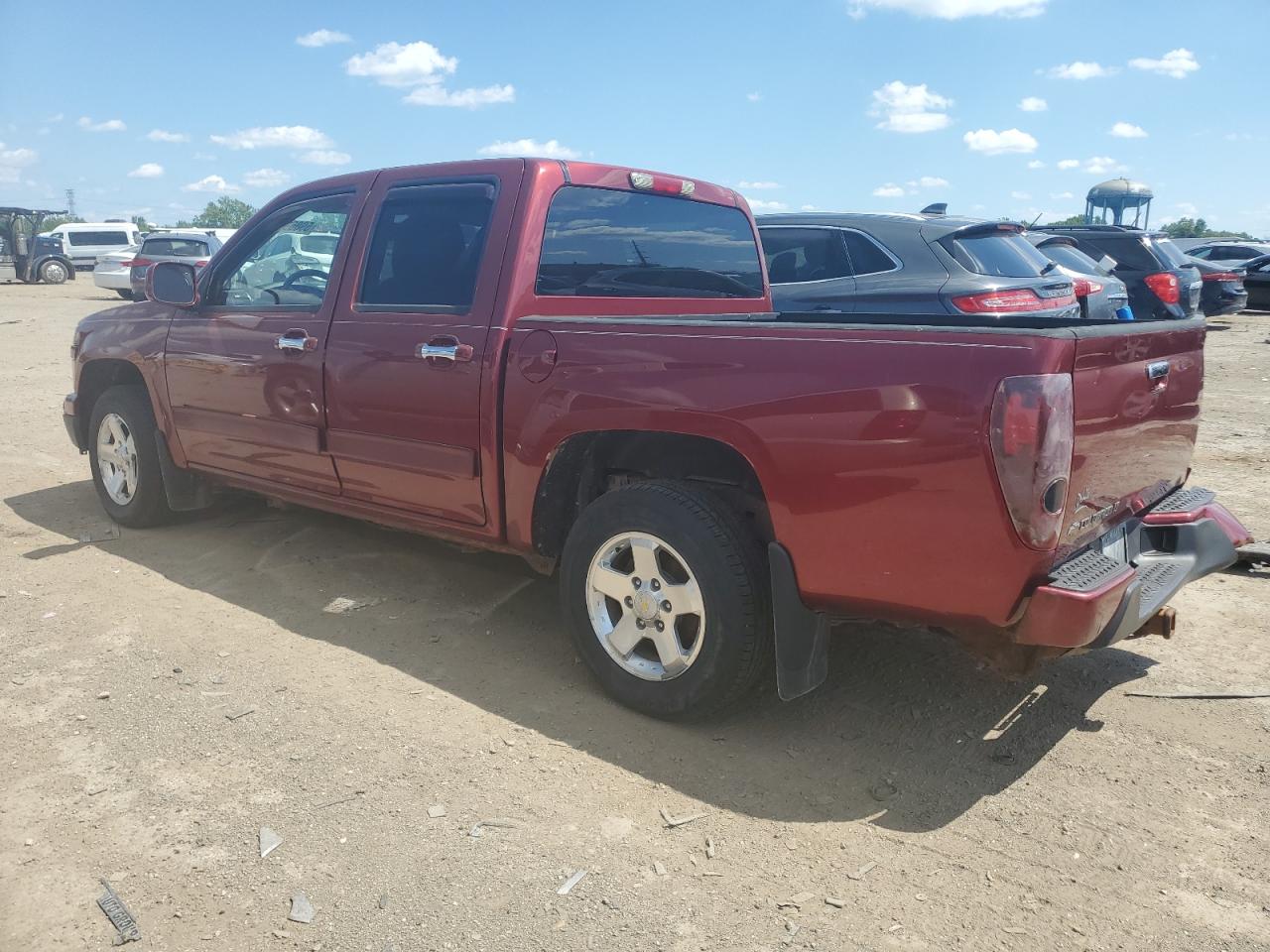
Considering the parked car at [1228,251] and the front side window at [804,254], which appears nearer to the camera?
the front side window at [804,254]

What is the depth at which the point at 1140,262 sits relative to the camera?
40.4 ft

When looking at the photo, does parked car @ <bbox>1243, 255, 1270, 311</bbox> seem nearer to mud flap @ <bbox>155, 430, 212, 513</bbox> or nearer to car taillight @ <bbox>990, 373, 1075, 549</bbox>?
mud flap @ <bbox>155, 430, 212, 513</bbox>

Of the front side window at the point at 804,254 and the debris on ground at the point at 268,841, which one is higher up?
the front side window at the point at 804,254

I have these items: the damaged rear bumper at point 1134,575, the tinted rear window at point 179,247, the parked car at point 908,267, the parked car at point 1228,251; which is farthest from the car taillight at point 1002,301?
the parked car at point 1228,251

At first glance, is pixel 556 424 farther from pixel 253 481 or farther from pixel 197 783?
pixel 253 481

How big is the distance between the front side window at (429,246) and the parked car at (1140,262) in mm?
9840

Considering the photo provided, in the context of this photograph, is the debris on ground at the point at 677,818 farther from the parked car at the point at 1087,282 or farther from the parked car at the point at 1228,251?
the parked car at the point at 1228,251

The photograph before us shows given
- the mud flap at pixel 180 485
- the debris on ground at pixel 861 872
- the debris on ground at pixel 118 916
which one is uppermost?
the mud flap at pixel 180 485

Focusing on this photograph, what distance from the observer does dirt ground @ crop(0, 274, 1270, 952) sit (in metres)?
2.45

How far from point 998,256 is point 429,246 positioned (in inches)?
174

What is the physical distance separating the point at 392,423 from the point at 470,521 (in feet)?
1.73

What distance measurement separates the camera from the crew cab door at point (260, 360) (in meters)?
4.44

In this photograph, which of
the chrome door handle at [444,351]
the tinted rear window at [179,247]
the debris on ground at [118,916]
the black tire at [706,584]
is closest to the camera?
the debris on ground at [118,916]

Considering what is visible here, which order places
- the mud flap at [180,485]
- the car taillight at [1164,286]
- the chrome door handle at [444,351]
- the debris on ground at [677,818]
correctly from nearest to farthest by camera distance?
the debris on ground at [677,818]
the chrome door handle at [444,351]
the mud flap at [180,485]
the car taillight at [1164,286]
